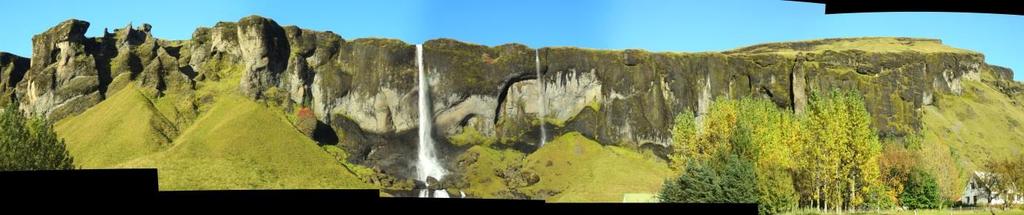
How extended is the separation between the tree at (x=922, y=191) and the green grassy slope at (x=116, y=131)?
104 meters

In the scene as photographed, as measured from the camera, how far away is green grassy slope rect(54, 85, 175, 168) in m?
138

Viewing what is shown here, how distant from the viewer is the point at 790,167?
7612cm

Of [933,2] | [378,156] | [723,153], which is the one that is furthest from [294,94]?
[933,2]

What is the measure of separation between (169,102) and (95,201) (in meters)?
165

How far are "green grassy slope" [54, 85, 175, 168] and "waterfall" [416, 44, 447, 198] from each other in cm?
4091

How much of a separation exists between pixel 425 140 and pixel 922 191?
98.0 meters

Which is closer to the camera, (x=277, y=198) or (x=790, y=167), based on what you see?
(x=277, y=198)

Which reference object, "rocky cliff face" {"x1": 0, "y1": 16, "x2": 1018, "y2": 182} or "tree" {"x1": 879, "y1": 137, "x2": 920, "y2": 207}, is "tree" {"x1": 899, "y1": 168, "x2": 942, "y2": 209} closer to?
"tree" {"x1": 879, "y1": 137, "x2": 920, "y2": 207}

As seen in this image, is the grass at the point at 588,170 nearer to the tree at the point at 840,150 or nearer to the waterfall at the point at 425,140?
the waterfall at the point at 425,140

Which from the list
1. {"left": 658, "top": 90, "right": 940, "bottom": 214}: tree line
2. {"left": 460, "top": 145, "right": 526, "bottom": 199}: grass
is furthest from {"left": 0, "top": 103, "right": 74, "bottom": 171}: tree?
{"left": 460, "top": 145, "right": 526, "bottom": 199}: grass

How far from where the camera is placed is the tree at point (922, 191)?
85.0 metres

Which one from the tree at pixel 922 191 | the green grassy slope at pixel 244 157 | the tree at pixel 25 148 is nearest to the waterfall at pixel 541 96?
the green grassy slope at pixel 244 157

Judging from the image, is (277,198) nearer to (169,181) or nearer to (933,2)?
(933,2)

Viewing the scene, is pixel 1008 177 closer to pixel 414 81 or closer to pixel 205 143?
pixel 414 81
